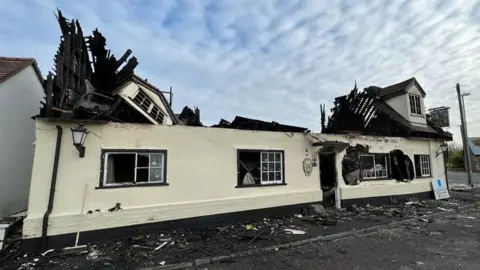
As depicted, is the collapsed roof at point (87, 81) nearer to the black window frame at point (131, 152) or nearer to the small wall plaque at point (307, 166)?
the black window frame at point (131, 152)

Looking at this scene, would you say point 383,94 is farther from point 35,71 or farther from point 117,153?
point 35,71

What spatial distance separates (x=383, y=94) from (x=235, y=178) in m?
11.5

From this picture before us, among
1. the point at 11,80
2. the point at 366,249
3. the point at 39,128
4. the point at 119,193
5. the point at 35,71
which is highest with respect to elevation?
the point at 35,71

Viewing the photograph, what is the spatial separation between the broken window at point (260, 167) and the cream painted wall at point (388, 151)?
7.61ft

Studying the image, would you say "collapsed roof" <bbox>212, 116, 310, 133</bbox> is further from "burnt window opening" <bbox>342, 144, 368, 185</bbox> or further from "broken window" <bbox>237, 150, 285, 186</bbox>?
"burnt window opening" <bbox>342, 144, 368, 185</bbox>

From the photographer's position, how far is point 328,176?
38.5 feet

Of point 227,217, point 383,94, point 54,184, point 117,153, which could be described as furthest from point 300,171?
point 383,94

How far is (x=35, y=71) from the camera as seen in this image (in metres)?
9.57

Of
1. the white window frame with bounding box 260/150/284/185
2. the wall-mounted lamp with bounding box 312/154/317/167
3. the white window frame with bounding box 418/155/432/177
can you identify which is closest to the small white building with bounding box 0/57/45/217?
the white window frame with bounding box 260/150/284/185

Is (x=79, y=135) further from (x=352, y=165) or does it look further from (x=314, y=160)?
(x=352, y=165)

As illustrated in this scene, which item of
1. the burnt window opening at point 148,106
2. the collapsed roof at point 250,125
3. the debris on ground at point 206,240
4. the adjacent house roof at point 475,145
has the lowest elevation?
the debris on ground at point 206,240

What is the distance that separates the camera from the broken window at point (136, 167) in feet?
23.2

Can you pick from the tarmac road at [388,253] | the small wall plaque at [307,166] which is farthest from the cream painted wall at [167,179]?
the tarmac road at [388,253]

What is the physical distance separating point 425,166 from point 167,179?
1381 cm
